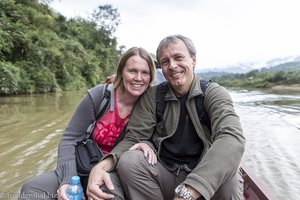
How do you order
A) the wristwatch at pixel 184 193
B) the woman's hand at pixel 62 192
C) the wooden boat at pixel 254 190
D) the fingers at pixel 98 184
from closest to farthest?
the wristwatch at pixel 184 193 → the fingers at pixel 98 184 → the woman's hand at pixel 62 192 → the wooden boat at pixel 254 190

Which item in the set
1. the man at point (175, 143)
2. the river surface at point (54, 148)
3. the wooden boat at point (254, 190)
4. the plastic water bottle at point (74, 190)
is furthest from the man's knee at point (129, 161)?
the river surface at point (54, 148)

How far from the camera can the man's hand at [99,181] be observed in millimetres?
1704

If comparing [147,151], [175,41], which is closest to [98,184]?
[147,151]

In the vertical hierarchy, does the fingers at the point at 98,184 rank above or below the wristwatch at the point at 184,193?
below

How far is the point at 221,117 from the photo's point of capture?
1.72 metres

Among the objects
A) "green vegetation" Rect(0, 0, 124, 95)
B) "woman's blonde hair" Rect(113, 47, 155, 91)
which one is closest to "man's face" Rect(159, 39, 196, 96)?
"woman's blonde hair" Rect(113, 47, 155, 91)

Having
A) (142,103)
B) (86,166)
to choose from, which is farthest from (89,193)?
(142,103)

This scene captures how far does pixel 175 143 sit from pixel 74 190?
650 mm

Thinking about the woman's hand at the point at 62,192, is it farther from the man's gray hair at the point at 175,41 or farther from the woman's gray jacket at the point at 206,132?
the man's gray hair at the point at 175,41

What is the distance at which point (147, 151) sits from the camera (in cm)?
186

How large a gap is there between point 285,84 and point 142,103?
38615 millimetres

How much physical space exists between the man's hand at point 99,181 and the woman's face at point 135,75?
517 mm

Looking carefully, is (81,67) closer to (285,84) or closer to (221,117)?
(221,117)

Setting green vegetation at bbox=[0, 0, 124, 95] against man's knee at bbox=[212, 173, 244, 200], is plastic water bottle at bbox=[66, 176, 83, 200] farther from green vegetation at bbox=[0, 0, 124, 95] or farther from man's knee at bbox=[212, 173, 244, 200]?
green vegetation at bbox=[0, 0, 124, 95]
